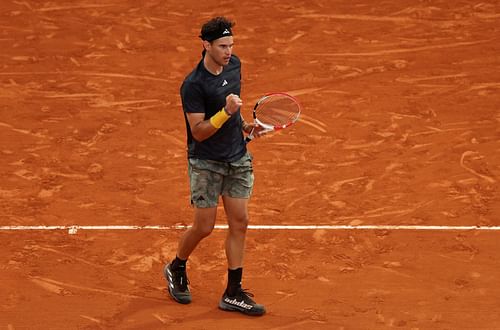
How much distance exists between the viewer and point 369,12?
1609 cm

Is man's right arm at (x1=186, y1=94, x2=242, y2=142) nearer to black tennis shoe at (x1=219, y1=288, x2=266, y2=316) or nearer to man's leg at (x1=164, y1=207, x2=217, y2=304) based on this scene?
man's leg at (x1=164, y1=207, x2=217, y2=304)

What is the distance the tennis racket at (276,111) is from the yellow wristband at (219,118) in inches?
23.2

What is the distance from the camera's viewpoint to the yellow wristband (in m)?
8.07

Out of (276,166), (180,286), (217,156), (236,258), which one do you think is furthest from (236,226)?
(276,166)

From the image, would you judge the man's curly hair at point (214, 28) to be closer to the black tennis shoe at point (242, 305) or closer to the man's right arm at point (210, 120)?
the man's right arm at point (210, 120)

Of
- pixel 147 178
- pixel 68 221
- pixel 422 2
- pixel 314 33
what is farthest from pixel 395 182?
pixel 422 2

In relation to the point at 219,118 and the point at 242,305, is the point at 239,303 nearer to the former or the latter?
the point at 242,305

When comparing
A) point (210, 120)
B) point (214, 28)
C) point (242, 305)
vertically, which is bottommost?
point (242, 305)

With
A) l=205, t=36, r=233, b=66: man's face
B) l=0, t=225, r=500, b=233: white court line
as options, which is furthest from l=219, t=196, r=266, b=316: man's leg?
l=0, t=225, r=500, b=233: white court line

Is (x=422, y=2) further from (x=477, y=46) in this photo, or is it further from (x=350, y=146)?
(x=350, y=146)

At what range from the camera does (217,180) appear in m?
8.67

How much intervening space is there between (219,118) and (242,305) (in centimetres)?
185

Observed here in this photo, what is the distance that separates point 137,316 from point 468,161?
15.7 feet

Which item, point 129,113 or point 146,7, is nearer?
point 129,113
